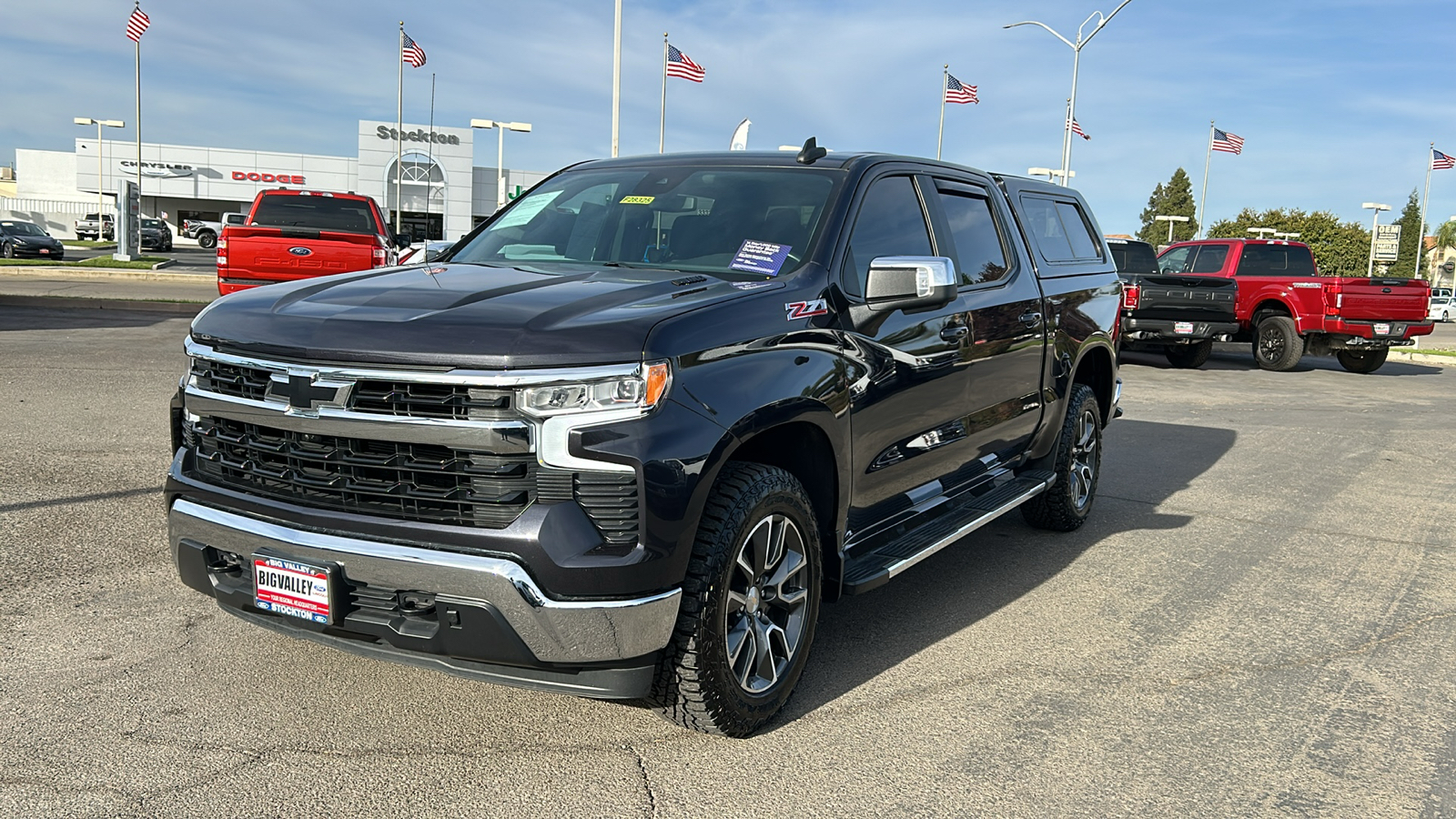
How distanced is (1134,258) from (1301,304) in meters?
2.56

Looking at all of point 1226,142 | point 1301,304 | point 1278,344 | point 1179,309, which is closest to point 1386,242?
point 1226,142

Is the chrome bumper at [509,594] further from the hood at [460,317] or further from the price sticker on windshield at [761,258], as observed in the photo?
the price sticker on windshield at [761,258]

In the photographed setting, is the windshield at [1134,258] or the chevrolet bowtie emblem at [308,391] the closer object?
the chevrolet bowtie emblem at [308,391]

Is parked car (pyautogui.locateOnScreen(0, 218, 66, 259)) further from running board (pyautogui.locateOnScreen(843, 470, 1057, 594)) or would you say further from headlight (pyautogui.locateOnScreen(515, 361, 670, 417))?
headlight (pyautogui.locateOnScreen(515, 361, 670, 417))

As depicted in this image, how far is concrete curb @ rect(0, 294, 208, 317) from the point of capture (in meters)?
17.7

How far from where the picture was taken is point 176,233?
7619 centimetres

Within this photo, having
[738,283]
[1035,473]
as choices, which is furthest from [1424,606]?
[738,283]

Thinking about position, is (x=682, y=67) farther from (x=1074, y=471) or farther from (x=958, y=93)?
(x=1074, y=471)

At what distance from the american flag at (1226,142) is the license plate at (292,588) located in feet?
133

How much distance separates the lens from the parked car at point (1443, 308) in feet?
151

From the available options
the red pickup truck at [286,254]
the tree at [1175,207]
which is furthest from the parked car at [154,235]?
the tree at [1175,207]

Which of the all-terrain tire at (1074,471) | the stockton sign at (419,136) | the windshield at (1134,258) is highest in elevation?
the stockton sign at (419,136)

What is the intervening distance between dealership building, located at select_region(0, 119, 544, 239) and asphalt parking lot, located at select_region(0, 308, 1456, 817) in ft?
182

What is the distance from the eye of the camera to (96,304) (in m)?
18.1
